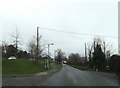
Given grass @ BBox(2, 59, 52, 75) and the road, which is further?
grass @ BBox(2, 59, 52, 75)

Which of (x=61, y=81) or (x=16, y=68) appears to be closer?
(x=61, y=81)

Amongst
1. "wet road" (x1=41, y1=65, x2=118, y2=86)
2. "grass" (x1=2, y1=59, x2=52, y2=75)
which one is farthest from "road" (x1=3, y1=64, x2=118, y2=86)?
"grass" (x1=2, y1=59, x2=52, y2=75)

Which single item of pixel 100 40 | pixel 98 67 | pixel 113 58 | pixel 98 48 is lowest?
pixel 98 67

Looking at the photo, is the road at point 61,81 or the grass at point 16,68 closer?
the road at point 61,81

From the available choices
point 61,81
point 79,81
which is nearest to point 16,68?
point 61,81

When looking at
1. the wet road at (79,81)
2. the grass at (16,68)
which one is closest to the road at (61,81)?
the wet road at (79,81)

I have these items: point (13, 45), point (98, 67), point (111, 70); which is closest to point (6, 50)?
point (13, 45)

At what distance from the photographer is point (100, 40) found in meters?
49.0

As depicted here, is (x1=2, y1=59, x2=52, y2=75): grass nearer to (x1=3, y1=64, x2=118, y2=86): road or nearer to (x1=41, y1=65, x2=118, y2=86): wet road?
(x1=3, y1=64, x2=118, y2=86): road

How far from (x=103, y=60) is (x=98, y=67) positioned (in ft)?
6.31

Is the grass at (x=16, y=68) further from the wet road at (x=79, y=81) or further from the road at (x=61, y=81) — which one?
the wet road at (x=79, y=81)

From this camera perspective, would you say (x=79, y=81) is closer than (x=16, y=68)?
Yes

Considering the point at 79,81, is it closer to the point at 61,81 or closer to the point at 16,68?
the point at 61,81

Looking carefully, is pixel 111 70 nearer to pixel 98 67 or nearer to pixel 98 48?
pixel 98 67
